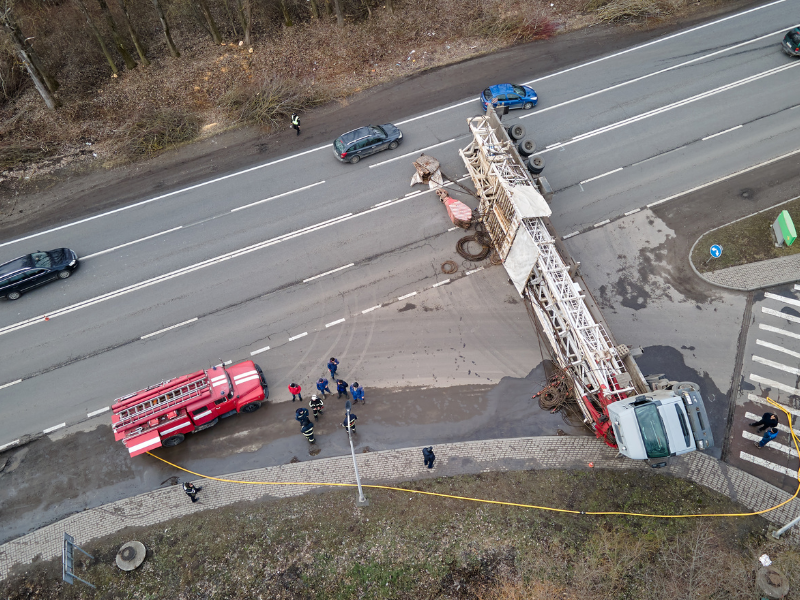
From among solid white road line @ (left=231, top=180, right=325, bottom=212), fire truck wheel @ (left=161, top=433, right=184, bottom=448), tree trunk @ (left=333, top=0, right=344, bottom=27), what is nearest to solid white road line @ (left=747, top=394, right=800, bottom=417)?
solid white road line @ (left=231, top=180, right=325, bottom=212)

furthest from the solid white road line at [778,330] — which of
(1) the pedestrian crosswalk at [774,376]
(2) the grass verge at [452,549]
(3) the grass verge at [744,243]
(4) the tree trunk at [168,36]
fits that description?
(4) the tree trunk at [168,36]

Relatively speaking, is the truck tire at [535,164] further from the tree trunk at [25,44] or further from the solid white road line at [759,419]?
the tree trunk at [25,44]

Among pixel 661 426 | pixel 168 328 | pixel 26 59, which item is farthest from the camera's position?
pixel 26 59

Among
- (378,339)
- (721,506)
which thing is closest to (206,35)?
(378,339)

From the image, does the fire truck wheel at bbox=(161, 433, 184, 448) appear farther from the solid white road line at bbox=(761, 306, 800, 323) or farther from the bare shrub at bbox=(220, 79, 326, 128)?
the solid white road line at bbox=(761, 306, 800, 323)

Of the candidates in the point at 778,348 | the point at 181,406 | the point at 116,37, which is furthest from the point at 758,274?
the point at 116,37

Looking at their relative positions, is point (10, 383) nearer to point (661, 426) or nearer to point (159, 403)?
point (159, 403)
